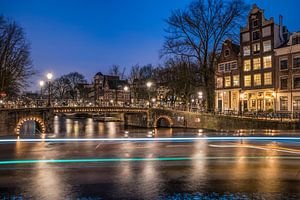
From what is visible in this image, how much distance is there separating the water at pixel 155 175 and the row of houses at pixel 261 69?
34.1 metres

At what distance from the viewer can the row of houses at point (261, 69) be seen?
4475 centimetres

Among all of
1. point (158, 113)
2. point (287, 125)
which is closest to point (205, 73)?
point (287, 125)

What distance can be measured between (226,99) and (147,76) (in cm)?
3248

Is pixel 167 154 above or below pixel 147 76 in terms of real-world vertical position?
below

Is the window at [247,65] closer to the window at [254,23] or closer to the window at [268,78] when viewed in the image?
the window at [268,78]

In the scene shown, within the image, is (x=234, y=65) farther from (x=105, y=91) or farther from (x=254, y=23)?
(x=105, y=91)

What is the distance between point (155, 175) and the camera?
9312 millimetres

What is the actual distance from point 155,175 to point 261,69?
4518 centimetres

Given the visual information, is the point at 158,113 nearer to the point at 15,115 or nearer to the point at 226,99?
the point at 226,99

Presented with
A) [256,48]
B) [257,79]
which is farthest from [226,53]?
[257,79]

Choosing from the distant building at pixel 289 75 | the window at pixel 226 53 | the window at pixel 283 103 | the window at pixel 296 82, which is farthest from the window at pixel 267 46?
the window at pixel 226 53

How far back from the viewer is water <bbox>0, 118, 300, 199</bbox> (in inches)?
293

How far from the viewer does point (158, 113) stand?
62094mm

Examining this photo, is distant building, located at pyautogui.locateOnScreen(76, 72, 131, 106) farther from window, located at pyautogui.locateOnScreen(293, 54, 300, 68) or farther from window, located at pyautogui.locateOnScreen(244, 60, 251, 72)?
window, located at pyautogui.locateOnScreen(293, 54, 300, 68)
